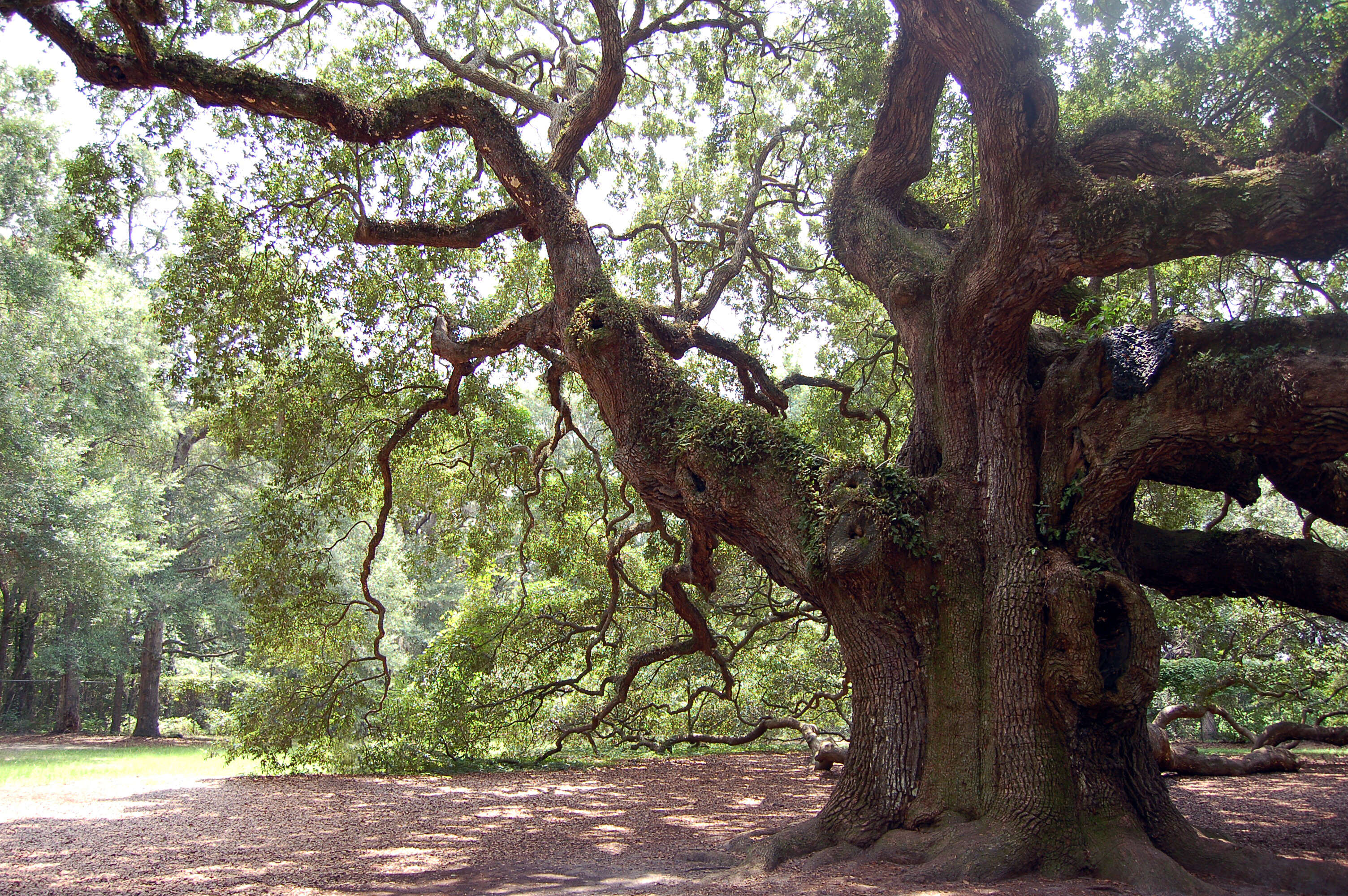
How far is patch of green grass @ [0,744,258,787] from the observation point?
9.31 metres

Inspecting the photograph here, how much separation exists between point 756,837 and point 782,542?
2.07 meters

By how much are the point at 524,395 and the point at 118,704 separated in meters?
16.9

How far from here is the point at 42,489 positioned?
46.3 ft

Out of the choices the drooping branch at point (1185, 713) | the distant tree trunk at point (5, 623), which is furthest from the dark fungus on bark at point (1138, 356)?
the distant tree trunk at point (5, 623)

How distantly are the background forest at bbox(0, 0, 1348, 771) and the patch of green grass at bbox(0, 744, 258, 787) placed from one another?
3.00ft

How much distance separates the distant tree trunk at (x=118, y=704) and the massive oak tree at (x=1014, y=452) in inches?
775

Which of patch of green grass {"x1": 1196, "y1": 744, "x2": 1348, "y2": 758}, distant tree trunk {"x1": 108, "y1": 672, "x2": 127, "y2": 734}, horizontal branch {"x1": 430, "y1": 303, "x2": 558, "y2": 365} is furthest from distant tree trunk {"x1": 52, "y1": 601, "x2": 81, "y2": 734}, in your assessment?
patch of green grass {"x1": 1196, "y1": 744, "x2": 1348, "y2": 758}

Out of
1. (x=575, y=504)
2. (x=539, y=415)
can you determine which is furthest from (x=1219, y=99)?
(x=539, y=415)

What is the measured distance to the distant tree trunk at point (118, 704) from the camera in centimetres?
1936

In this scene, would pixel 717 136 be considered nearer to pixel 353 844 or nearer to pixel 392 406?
pixel 392 406

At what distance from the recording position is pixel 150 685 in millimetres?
18531

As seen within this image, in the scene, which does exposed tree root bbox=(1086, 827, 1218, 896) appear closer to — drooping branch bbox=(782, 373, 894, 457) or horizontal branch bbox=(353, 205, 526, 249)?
drooping branch bbox=(782, 373, 894, 457)

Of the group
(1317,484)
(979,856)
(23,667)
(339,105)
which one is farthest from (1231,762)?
(23,667)

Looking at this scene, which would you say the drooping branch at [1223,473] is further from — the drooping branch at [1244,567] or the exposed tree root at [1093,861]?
the exposed tree root at [1093,861]
